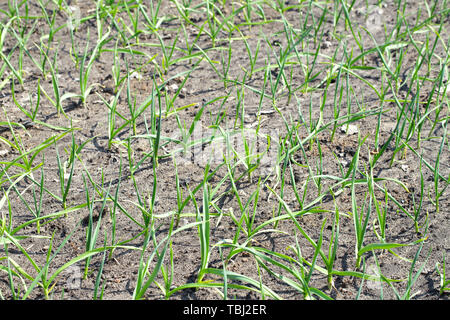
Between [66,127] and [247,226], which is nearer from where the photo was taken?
[247,226]

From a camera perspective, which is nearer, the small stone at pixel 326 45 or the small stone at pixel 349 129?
the small stone at pixel 349 129

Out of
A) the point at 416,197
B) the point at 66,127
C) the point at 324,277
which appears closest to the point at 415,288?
the point at 324,277

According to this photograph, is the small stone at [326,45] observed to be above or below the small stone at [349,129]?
above

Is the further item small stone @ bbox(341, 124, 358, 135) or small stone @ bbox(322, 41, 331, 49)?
small stone @ bbox(322, 41, 331, 49)

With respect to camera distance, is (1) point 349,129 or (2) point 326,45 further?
(2) point 326,45

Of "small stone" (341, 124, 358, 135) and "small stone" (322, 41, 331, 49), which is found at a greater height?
"small stone" (322, 41, 331, 49)

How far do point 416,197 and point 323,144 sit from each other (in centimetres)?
46

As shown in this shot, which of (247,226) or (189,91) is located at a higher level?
(189,91)

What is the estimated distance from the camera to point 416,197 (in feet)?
7.10

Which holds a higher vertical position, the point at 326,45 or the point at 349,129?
the point at 326,45
